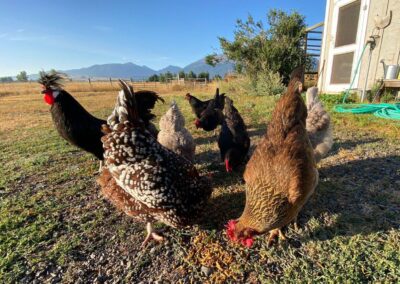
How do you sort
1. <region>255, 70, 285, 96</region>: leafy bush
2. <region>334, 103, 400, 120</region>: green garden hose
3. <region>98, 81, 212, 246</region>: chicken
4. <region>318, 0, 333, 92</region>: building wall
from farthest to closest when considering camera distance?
<region>255, 70, 285, 96</region>: leafy bush, <region>318, 0, 333, 92</region>: building wall, <region>334, 103, 400, 120</region>: green garden hose, <region>98, 81, 212, 246</region>: chicken

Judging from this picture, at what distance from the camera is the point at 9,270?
227 centimetres

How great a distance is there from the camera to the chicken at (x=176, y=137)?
4.02m

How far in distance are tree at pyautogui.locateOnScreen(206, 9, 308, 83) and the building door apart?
403 cm

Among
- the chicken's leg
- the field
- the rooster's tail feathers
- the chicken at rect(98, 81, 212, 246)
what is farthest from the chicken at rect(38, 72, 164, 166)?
the chicken's leg

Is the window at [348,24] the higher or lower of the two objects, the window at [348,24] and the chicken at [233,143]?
the higher

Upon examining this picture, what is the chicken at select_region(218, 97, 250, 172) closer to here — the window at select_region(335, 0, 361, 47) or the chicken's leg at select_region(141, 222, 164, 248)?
the chicken's leg at select_region(141, 222, 164, 248)

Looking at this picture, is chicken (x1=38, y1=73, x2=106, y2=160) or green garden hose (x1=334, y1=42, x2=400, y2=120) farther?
green garden hose (x1=334, y1=42, x2=400, y2=120)

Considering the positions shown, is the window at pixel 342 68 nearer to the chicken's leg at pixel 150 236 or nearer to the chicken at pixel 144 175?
the chicken at pixel 144 175

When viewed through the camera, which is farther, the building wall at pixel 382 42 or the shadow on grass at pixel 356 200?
the building wall at pixel 382 42

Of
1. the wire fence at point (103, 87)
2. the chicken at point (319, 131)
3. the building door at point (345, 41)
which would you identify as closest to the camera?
the chicken at point (319, 131)

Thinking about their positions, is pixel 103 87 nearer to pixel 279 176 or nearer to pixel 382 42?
pixel 382 42

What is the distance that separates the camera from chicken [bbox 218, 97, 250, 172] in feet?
12.8

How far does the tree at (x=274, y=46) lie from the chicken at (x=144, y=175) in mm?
12723

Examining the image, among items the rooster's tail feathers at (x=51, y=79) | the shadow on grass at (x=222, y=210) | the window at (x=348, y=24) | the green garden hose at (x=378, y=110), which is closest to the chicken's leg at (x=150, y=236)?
the shadow on grass at (x=222, y=210)
